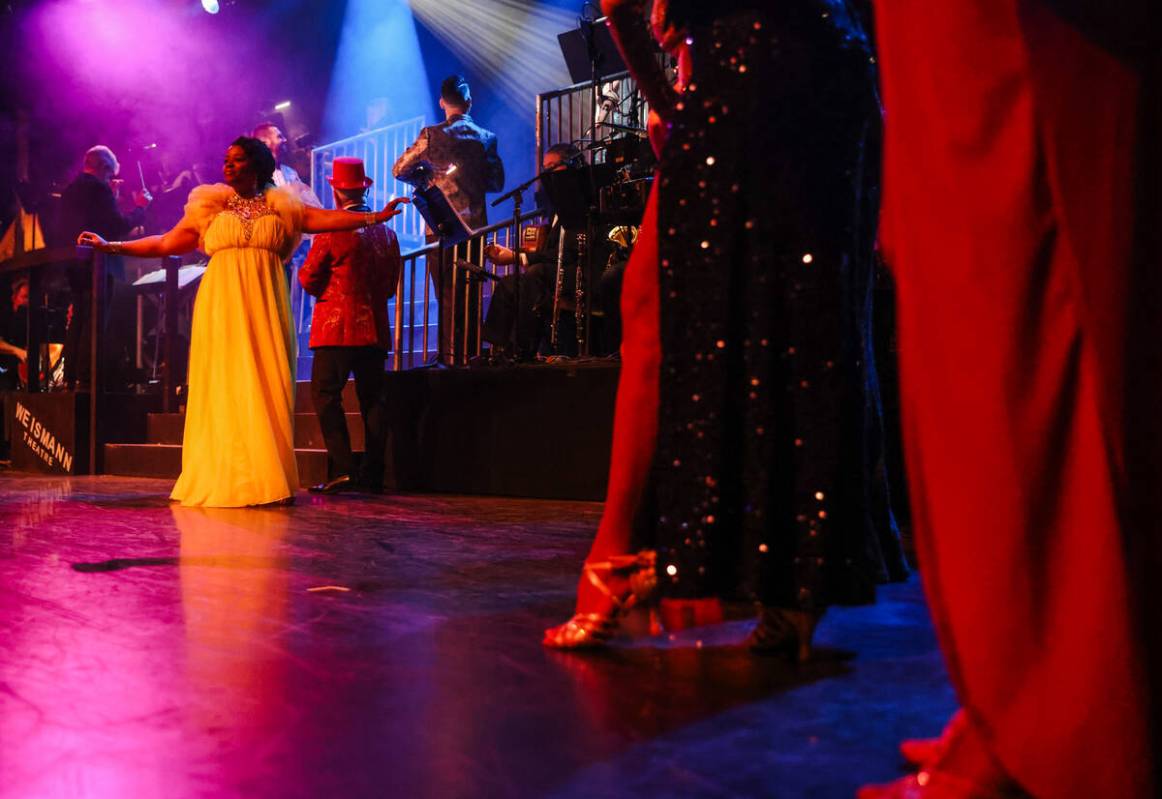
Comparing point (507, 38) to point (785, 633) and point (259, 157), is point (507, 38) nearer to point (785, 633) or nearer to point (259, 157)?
point (259, 157)

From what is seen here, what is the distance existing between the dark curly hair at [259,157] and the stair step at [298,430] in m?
2.27

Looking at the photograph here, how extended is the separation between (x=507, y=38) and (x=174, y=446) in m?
6.20

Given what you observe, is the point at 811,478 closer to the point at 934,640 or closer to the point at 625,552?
the point at 625,552

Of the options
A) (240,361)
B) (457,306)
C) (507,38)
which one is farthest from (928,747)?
(507,38)

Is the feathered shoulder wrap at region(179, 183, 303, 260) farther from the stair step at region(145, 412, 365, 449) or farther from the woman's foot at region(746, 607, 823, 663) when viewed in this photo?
the woman's foot at region(746, 607, 823, 663)

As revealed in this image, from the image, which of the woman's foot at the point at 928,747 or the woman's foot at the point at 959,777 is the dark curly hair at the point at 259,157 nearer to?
the woman's foot at the point at 928,747

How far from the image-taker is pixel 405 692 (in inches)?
62.4

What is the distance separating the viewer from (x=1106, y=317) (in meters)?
1.06

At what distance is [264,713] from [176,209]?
36.8 feet

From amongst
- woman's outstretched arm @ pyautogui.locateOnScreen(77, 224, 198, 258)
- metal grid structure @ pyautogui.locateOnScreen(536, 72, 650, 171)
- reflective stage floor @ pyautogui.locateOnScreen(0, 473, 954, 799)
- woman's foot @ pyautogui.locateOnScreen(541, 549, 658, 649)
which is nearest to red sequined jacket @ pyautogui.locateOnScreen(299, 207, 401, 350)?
woman's outstretched arm @ pyautogui.locateOnScreen(77, 224, 198, 258)

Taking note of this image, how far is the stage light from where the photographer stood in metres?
11.0

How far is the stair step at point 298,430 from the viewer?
7340 mm

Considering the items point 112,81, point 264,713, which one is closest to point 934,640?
point 264,713

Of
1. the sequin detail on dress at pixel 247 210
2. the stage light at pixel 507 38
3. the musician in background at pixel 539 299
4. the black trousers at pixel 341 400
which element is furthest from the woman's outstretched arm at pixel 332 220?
the stage light at pixel 507 38
